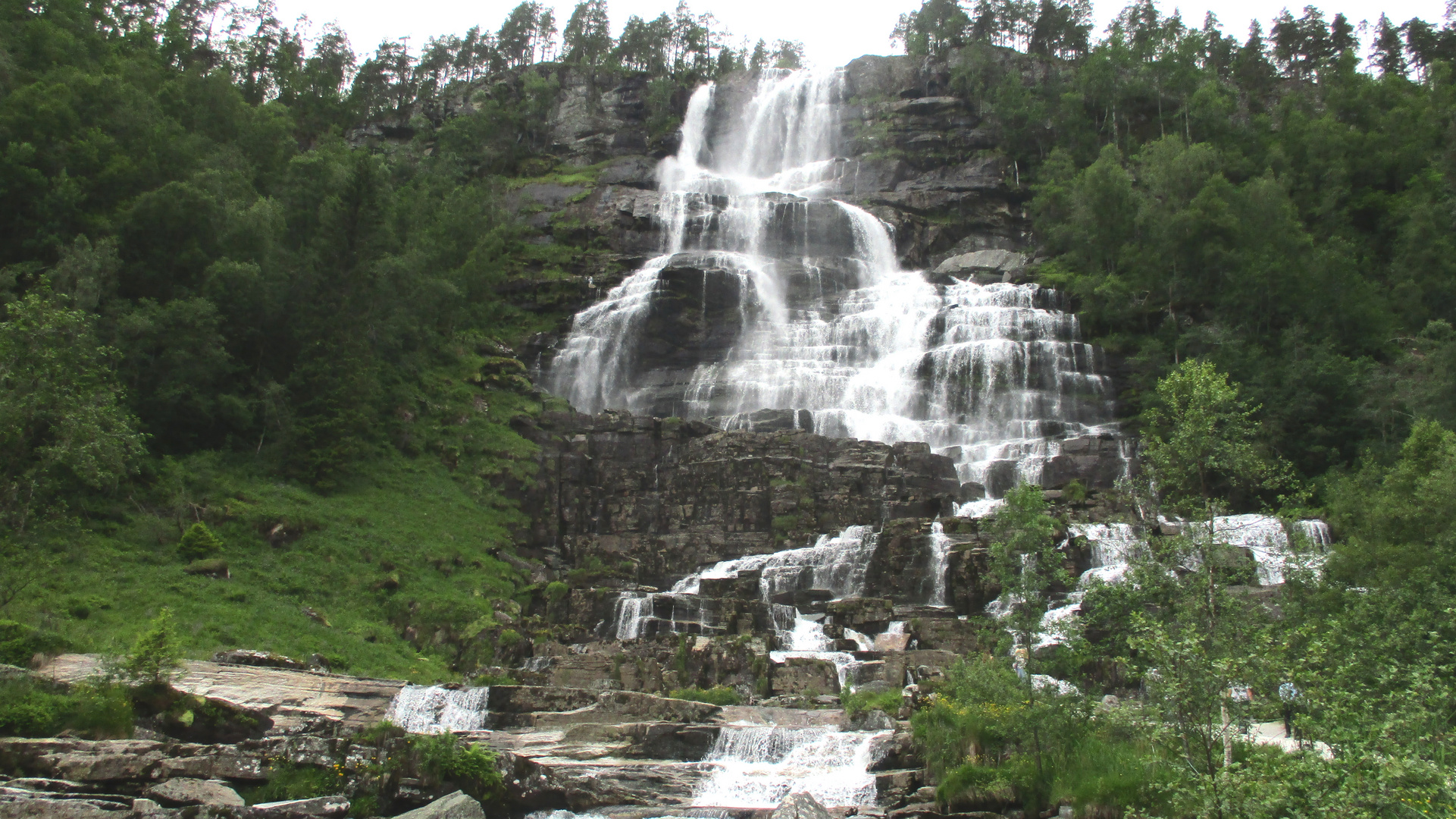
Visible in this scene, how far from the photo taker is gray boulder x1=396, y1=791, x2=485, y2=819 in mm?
12820

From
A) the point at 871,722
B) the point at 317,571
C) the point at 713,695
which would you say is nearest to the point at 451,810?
the point at 871,722

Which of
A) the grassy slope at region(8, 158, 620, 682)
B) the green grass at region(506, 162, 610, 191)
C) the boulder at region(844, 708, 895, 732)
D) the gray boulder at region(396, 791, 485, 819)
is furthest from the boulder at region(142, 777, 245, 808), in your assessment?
the green grass at region(506, 162, 610, 191)

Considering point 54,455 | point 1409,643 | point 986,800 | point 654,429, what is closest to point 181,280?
point 54,455

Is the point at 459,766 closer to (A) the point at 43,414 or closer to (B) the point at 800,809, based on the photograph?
(B) the point at 800,809

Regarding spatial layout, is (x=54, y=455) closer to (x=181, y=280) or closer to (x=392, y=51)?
(x=181, y=280)

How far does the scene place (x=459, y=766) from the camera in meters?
14.5

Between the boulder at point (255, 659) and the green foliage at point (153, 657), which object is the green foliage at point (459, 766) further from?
the boulder at point (255, 659)

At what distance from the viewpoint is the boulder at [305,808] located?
12.5m

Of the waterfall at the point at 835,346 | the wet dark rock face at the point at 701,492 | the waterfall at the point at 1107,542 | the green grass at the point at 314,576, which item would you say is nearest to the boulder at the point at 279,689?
the green grass at the point at 314,576

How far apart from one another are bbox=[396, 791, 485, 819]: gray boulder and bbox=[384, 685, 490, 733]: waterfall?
6.45m

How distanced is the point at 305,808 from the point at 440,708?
Result: 737 cm

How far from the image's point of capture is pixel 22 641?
1789cm

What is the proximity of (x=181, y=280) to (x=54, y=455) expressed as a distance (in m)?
14.9

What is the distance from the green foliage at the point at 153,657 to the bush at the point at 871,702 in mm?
Result: 12126
